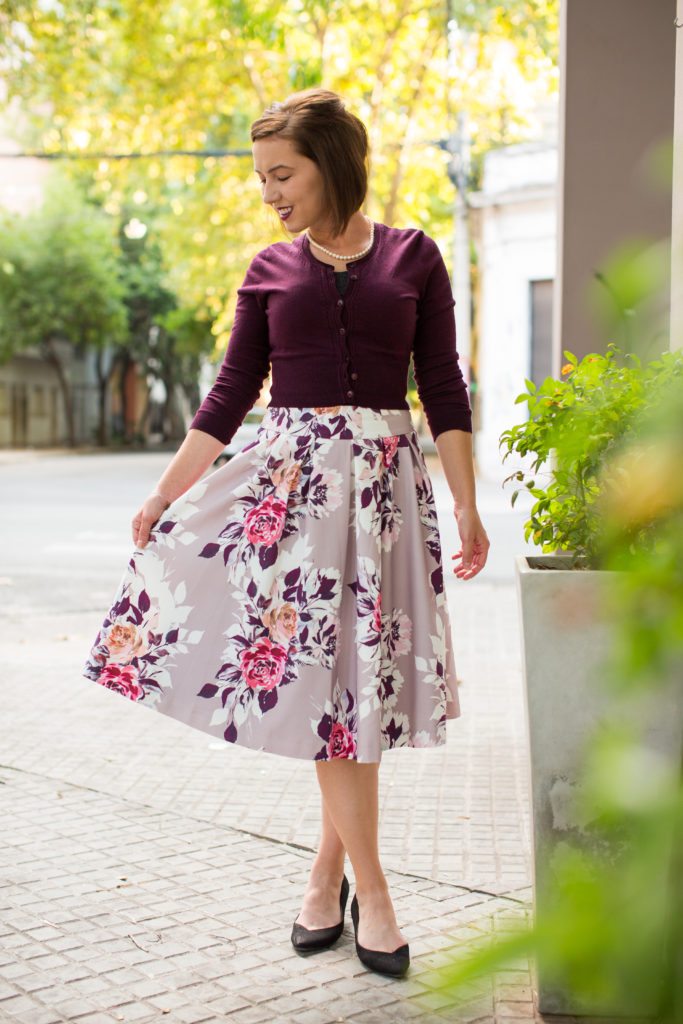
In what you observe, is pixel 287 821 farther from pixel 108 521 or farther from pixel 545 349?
pixel 545 349

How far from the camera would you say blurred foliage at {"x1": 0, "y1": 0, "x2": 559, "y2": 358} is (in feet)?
48.6

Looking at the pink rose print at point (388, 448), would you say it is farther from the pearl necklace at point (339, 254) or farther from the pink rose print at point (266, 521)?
the pearl necklace at point (339, 254)

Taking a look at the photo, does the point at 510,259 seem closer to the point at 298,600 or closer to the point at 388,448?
the point at 388,448

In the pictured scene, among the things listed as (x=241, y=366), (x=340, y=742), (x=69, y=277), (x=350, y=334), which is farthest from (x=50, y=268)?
(x=340, y=742)

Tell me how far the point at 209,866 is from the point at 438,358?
159 centimetres

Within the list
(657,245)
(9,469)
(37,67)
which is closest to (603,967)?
(657,245)

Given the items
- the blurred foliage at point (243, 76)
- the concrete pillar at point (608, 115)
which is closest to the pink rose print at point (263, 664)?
the concrete pillar at point (608, 115)

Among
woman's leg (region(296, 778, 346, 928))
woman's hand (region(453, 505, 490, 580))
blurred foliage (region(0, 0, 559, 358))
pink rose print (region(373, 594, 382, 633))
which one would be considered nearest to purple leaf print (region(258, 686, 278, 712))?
pink rose print (region(373, 594, 382, 633))

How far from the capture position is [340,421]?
289cm

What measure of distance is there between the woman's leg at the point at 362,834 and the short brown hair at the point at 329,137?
3.99 feet

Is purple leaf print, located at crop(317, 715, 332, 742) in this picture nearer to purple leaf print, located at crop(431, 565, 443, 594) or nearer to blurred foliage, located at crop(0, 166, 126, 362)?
purple leaf print, located at crop(431, 565, 443, 594)

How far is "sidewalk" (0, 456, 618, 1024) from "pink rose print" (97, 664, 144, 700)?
621mm

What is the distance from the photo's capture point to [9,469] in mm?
29469

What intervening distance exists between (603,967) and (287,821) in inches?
145
